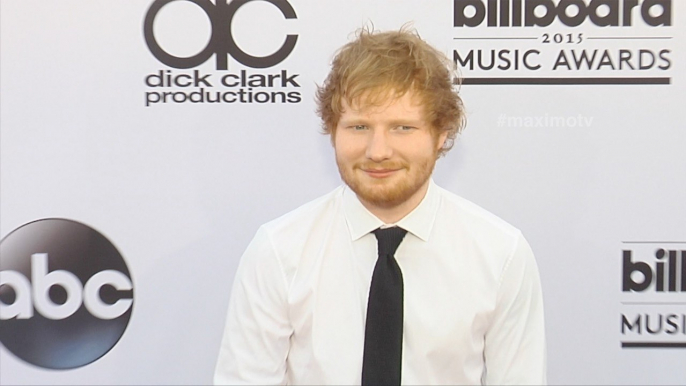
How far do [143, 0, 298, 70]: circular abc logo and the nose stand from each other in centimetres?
59

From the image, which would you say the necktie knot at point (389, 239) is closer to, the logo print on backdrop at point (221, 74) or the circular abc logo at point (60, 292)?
the logo print on backdrop at point (221, 74)

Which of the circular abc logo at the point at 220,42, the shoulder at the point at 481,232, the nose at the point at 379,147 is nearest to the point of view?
the nose at the point at 379,147

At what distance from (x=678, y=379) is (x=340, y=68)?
125 centimetres

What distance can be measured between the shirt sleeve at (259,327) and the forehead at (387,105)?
0.33 meters

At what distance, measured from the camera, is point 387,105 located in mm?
1524

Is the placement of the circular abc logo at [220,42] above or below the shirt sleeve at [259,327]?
above

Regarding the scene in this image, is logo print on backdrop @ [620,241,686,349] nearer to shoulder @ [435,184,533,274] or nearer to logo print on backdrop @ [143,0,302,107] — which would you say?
shoulder @ [435,184,533,274]

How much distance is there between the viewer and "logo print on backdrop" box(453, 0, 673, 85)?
2.00m

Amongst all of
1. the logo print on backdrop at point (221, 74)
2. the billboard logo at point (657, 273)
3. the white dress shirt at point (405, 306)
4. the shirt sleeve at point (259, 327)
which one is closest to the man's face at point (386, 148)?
the white dress shirt at point (405, 306)

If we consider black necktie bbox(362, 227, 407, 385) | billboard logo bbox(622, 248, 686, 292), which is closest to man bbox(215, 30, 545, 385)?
black necktie bbox(362, 227, 407, 385)

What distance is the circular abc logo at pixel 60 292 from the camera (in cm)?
206

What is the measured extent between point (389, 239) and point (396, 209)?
0.22ft

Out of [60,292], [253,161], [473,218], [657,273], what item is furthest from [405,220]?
[60,292]

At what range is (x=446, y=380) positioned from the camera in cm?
162
